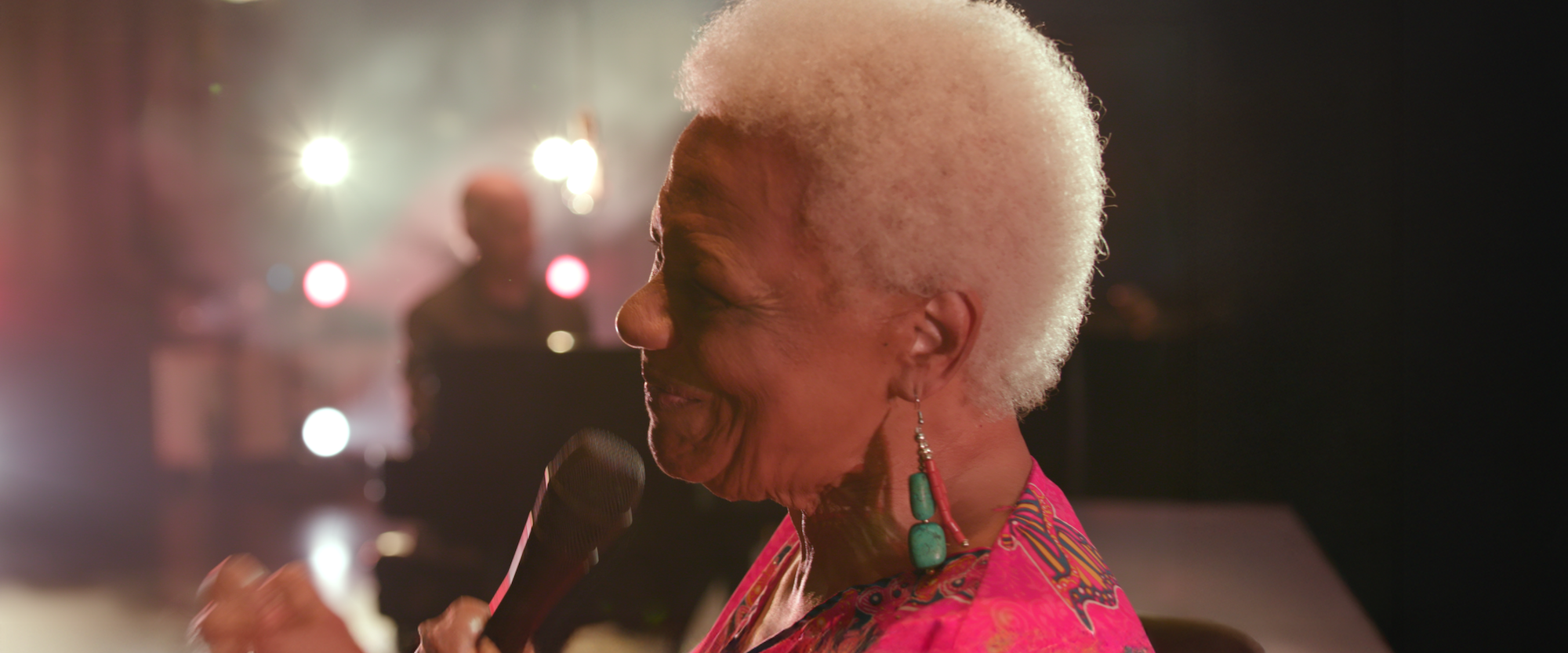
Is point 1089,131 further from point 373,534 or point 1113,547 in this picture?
point 373,534

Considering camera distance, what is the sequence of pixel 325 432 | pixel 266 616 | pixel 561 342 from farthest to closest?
pixel 325 432, pixel 561 342, pixel 266 616

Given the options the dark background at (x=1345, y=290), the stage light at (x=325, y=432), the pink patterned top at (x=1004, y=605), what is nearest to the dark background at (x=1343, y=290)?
the dark background at (x=1345, y=290)

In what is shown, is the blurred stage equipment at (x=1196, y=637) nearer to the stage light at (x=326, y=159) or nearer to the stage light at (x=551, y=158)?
the stage light at (x=551, y=158)

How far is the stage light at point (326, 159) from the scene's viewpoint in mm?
4168

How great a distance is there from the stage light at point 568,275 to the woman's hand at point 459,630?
2630 mm

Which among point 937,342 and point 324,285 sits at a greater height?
Answer: point 937,342

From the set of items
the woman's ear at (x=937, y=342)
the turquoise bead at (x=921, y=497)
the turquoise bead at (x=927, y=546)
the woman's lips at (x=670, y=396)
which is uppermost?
the woman's ear at (x=937, y=342)

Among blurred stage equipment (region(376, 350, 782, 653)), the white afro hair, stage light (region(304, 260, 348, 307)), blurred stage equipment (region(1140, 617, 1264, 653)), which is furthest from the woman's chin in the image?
stage light (region(304, 260, 348, 307))

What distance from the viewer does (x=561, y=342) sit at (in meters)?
2.89

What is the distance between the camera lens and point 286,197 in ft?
14.0

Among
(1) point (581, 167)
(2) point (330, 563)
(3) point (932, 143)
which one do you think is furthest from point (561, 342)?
(3) point (932, 143)

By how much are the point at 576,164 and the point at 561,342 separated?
120cm

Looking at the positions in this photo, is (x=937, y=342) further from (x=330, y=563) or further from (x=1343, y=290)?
(x=330, y=563)

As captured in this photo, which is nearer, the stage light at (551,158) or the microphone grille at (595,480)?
the microphone grille at (595,480)
